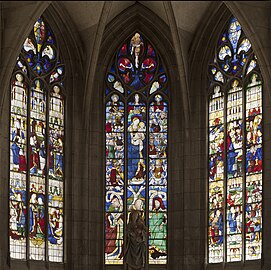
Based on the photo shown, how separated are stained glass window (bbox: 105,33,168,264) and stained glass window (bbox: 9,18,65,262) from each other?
49.3 inches

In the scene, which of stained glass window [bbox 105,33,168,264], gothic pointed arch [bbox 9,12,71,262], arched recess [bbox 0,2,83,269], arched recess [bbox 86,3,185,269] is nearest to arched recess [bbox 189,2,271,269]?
arched recess [bbox 86,3,185,269]

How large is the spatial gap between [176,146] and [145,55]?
8.05ft

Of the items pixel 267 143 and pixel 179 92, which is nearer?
pixel 267 143

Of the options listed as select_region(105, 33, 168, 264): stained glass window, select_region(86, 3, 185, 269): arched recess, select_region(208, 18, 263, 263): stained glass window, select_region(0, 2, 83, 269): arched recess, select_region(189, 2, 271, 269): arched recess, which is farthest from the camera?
select_region(105, 33, 168, 264): stained glass window

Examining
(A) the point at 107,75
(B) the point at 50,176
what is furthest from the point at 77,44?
(B) the point at 50,176

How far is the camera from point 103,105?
1231 inches

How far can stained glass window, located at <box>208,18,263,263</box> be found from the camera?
29.3 m

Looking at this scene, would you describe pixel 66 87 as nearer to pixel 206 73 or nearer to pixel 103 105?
pixel 103 105

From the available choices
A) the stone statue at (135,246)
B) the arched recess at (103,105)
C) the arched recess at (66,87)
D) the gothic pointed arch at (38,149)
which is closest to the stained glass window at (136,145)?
the arched recess at (103,105)

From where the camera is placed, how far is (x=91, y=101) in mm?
31062

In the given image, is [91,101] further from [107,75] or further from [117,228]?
[117,228]

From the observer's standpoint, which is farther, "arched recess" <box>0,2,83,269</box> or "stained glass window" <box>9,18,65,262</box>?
"stained glass window" <box>9,18,65,262</box>

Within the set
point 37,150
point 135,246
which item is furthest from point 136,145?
point 135,246

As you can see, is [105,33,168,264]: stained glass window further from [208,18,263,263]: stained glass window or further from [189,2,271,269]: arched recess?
[208,18,263,263]: stained glass window
